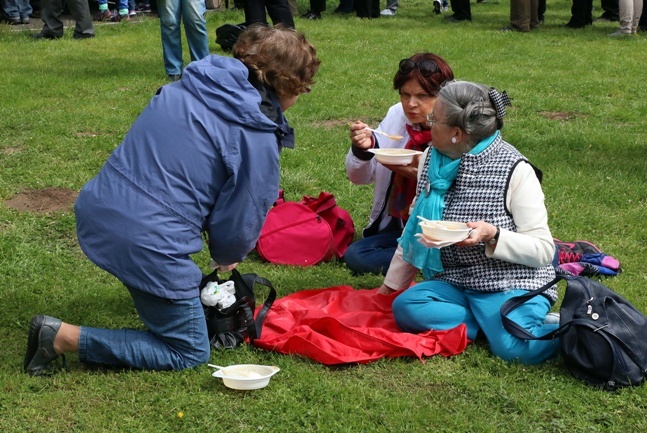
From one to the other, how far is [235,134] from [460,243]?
990mm

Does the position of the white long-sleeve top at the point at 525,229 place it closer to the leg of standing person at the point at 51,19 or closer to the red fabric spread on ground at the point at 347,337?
the red fabric spread on ground at the point at 347,337

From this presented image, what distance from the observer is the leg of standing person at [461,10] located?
46.5ft

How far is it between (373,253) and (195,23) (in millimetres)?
5118

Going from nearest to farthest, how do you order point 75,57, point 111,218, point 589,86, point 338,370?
point 111,218
point 338,370
point 589,86
point 75,57

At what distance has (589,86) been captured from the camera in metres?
9.26

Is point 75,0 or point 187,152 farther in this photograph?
point 75,0

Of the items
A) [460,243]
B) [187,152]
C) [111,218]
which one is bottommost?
[460,243]

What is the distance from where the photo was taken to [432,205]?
381cm

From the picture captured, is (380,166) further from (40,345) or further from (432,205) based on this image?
(40,345)

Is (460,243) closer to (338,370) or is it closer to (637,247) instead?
(338,370)

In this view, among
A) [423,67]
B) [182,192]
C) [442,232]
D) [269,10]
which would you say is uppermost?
[423,67]

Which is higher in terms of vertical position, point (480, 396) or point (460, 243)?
point (460, 243)

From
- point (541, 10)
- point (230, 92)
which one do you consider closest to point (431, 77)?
point (230, 92)

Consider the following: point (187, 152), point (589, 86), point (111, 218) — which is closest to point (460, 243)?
point (187, 152)
